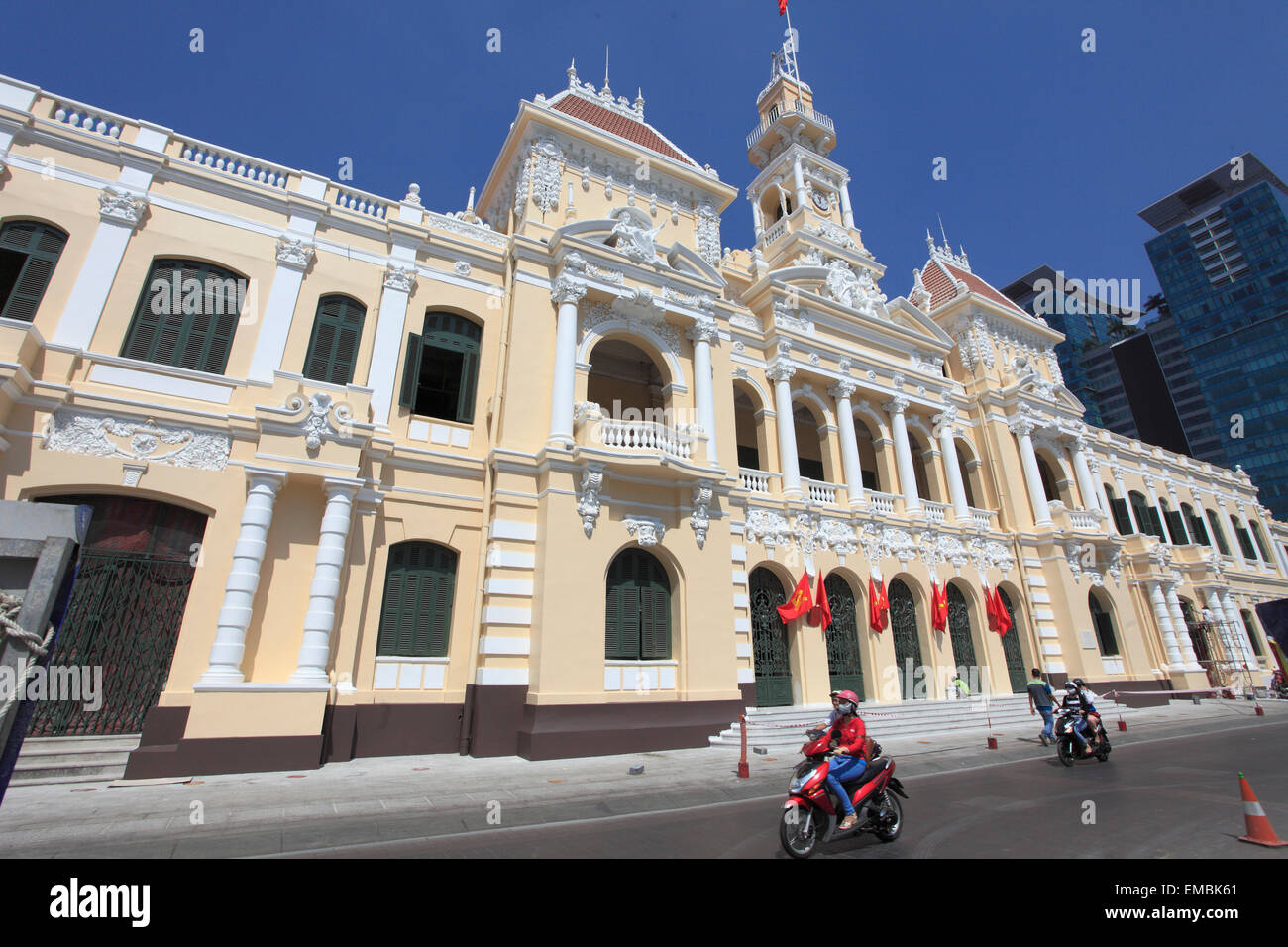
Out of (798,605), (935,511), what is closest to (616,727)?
(798,605)

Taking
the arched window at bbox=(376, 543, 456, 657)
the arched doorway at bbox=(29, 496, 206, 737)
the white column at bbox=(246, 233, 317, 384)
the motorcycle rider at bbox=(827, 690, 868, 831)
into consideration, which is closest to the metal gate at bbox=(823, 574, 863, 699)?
the arched window at bbox=(376, 543, 456, 657)

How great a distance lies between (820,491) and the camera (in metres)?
20.0

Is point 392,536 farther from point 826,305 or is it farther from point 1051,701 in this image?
point 826,305

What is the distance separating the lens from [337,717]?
1145cm

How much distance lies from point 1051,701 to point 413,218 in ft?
63.5

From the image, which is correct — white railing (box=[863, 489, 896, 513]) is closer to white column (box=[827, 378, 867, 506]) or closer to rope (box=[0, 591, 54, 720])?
white column (box=[827, 378, 867, 506])

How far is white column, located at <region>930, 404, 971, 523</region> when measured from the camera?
74.5ft

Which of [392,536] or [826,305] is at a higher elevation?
[826,305]

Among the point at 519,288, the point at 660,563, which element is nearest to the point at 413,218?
the point at 519,288

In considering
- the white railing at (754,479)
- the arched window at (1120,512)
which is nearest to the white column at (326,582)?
the white railing at (754,479)

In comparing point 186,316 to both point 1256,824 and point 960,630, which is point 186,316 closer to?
point 1256,824

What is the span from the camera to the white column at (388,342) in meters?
13.7

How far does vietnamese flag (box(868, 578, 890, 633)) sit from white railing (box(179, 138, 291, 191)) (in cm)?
1950
